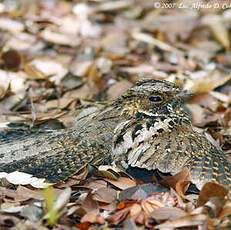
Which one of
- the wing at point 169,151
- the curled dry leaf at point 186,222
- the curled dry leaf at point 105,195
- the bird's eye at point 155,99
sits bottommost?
the curled dry leaf at point 186,222

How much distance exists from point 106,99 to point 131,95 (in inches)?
49.8

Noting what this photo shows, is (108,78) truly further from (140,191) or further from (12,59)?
(140,191)

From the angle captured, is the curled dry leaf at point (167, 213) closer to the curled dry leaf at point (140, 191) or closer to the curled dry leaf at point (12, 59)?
the curled dry leaf at point (140, 191)

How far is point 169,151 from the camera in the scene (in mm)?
3895

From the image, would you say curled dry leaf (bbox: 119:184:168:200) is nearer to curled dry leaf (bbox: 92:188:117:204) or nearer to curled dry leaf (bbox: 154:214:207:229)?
curled dry leaf (bbox: 92:188:117:204)

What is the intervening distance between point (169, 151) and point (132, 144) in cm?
34

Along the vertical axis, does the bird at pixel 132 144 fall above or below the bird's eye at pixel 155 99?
below

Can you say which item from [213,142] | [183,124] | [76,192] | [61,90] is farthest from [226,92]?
[76,192]

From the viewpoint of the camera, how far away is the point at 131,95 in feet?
13.7

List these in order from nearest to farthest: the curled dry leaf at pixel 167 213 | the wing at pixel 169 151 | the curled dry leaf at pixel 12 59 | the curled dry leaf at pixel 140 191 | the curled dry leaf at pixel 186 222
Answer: the curled dry leaf at pixel 186 222
the curled dry leaf at pixel 167 213
the curled dry leaf at pixel 140 191
the wing at pixel 169 151
the curled dry leaf at pixel 12 59

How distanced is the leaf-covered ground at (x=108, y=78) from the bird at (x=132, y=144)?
0.47 ft

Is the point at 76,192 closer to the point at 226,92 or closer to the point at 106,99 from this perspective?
the point at 106,99

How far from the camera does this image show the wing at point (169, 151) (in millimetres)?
3797

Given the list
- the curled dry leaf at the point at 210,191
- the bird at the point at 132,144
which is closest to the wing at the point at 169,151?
the bird at the point at 132,144
